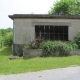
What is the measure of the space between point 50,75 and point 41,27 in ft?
30.6

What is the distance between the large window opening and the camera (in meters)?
19.6

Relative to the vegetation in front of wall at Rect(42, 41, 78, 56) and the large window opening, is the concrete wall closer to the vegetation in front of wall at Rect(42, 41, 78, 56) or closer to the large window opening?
the large window opening

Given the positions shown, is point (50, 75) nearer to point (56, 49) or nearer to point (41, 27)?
point (56, 49)

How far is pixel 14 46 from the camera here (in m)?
19.2

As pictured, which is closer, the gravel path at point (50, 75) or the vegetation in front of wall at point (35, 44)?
the gravel path at point (50, 75)

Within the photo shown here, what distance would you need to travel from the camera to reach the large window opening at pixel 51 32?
64.2 feet

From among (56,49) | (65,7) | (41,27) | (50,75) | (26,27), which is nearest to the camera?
(50,75)

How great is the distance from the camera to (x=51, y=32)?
1967cm

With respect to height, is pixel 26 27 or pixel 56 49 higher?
pixel 26 27

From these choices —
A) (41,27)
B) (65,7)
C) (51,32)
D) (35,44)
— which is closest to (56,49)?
(35,44)

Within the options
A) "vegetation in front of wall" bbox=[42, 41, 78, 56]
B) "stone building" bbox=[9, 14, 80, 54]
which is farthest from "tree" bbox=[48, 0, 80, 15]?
"vegetation in front of wall" bbox=[42, 41, 78, 56]

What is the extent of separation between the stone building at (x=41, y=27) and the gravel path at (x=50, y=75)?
7867mm

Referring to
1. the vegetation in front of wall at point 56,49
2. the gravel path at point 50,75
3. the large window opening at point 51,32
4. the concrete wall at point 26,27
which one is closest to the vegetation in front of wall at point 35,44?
the vegetation in front of wall at point 56,49

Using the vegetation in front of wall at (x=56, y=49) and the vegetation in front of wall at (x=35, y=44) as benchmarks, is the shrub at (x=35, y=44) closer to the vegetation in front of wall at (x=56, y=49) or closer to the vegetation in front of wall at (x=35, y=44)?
the vegetation in front of wall at (x=35, y=44)
